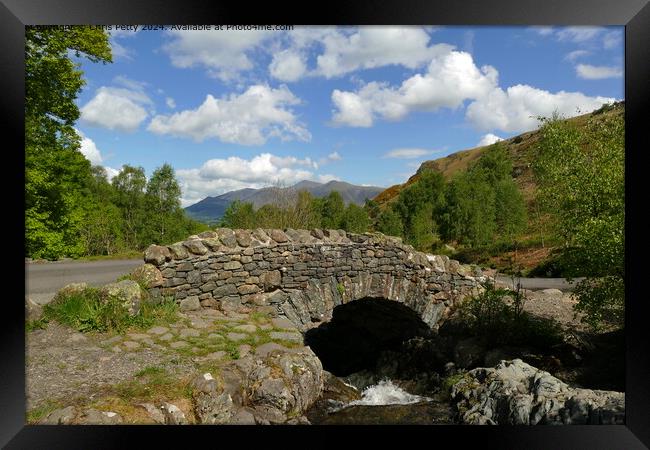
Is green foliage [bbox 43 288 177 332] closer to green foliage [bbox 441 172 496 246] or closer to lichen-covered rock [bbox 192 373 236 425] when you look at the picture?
lichen-covered rock [bbox 192 373 236 425]

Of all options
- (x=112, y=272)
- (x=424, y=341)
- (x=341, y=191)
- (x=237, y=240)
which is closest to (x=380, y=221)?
(x=341, y=191)

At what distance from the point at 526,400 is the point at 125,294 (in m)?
5.31

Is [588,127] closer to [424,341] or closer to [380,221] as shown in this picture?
[424,341]

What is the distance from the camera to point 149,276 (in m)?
5.80

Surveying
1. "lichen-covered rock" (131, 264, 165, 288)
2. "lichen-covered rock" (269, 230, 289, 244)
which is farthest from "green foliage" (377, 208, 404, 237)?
"lichen-covered rock" (131, 264, 165, 288)

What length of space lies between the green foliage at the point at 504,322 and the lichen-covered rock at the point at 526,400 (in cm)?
150

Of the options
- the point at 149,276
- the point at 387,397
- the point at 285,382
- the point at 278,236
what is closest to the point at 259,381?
the point at 285,382

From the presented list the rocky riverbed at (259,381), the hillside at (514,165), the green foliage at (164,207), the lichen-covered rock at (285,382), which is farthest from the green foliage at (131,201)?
the hillside at (514,165)

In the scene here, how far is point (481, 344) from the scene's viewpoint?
7.45 metres

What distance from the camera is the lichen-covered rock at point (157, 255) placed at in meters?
5.93

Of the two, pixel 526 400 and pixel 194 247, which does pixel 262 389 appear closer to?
pixel 194 247

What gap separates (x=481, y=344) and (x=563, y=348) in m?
1.34

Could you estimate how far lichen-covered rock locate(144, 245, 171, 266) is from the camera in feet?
19.4

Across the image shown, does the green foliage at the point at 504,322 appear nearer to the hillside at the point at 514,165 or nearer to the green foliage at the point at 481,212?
the hillside at the point at 514,165
